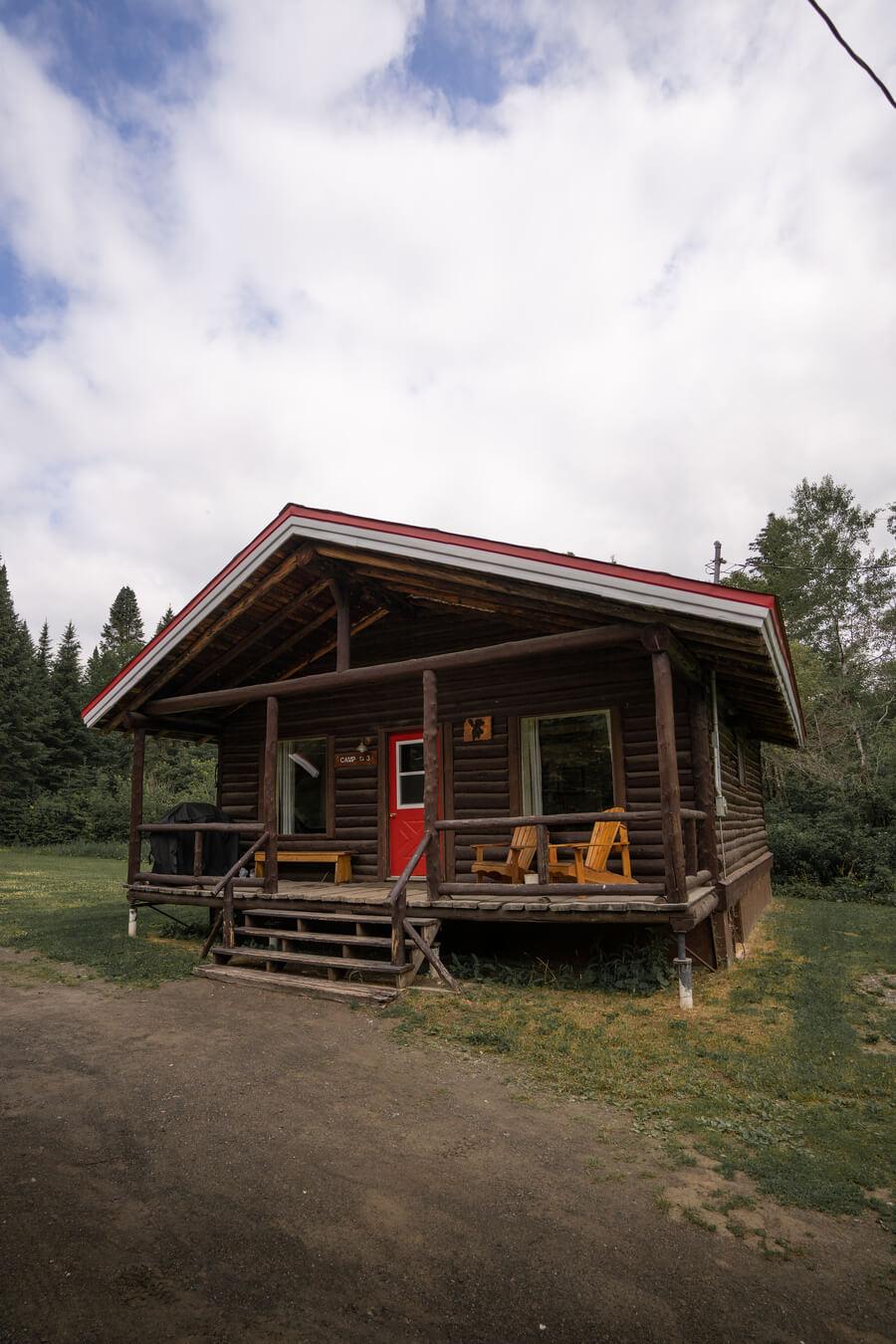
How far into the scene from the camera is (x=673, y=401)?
86.5 ft

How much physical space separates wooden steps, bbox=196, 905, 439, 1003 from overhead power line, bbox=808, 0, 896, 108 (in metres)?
7.59

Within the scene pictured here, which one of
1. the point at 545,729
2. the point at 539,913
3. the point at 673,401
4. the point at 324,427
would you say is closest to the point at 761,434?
the point at 673,401

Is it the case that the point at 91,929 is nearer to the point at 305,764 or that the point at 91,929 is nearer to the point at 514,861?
the point at 305,764

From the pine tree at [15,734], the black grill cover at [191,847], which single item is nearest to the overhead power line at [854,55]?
the black grill cover at [191,847]

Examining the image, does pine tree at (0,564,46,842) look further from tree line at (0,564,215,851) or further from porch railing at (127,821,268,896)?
porch railing at (127,821,268,896)

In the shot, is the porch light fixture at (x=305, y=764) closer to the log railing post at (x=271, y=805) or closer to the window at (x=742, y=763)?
the log railing post at (x=271, y=805)

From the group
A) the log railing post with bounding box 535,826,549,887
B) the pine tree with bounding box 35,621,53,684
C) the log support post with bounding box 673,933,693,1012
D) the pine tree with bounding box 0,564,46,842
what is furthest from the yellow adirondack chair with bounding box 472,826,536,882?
the pine tree with bounding box 35,621,53,684

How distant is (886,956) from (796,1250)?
7.91m

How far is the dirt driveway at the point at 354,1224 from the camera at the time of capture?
273cm

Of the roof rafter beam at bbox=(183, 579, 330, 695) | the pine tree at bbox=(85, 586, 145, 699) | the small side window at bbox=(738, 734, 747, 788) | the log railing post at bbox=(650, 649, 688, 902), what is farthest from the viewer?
the pine tree at bbox=(85, 586, 145, 699)

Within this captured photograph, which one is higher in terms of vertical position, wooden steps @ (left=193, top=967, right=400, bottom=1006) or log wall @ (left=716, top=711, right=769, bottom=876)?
log wall @ (left=716, top=711, right=769, bottom=876)

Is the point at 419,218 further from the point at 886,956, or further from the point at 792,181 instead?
the point at 886,956

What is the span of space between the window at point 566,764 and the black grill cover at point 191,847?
15.3 feet

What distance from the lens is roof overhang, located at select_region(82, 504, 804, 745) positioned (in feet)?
23.0
